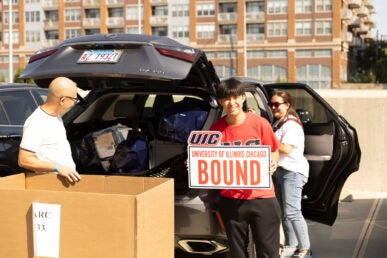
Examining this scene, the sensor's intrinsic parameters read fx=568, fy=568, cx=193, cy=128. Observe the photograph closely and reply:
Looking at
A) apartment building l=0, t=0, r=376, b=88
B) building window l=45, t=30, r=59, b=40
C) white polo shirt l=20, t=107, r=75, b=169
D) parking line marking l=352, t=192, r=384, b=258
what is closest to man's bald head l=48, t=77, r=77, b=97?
white polo shirt l=20, t=107, r=75, b=169

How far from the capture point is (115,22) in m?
81.1

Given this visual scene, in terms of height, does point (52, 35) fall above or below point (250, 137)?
above

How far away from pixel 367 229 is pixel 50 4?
83.3m

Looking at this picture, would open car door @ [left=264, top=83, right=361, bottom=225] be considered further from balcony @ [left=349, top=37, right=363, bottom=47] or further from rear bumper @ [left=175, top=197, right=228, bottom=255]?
balcony @ [left=349, top=37, right=363, bottom=47]

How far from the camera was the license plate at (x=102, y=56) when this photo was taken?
417 centimetres

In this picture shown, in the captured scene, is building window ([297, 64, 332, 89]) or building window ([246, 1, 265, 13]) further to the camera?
building window ([246, 1, 265, 13])

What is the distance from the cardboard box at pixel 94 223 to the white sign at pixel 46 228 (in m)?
0.03

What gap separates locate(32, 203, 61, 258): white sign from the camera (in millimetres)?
2947

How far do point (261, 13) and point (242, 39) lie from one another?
4.35 meters

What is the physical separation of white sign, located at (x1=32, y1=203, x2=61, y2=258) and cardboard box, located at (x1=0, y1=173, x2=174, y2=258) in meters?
0.03

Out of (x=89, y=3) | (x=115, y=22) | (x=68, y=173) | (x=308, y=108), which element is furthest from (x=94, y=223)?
(x=89, y=3)

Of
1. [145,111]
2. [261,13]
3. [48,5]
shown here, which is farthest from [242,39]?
[145,111]

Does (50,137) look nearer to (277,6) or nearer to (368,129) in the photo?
(368,129)

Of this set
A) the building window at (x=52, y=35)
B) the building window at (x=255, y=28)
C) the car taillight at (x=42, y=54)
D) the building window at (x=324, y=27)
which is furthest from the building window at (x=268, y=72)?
the car taillight at (x=42, y=54)
